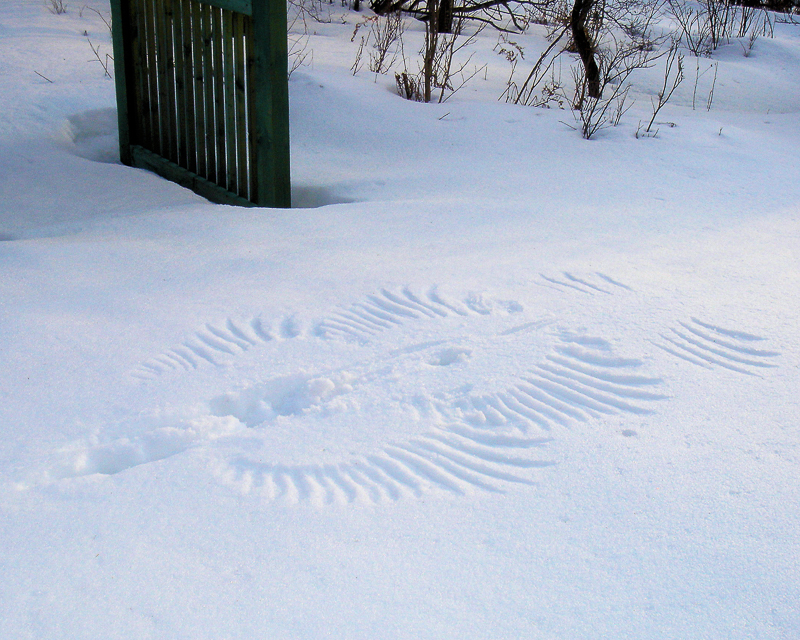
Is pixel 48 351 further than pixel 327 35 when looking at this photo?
No

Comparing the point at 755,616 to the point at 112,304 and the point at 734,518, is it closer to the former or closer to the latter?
the point at 734,518

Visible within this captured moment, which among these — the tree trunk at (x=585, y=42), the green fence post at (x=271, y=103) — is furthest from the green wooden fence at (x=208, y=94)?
the tree trunk at (x=585, y=42)

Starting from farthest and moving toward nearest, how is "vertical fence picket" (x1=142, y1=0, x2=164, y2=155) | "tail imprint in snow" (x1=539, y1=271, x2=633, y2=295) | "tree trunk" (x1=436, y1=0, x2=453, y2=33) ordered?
"tree trunk" (x1=436, y1=0, x2=453, y2=33)
"vertical fence picket" (x1=142, y1=0, x2=164, y2=155)
"tail imprint in snow" (x1=539, y1=271, x2=633, y2=295)

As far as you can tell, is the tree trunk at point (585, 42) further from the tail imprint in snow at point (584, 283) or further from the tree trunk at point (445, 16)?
the tail imprint in snow at point (584, 283)

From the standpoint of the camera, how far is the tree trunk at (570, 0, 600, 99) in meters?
6.50

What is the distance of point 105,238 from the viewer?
11.9 feet

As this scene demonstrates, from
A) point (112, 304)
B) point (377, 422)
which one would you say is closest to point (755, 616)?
point (377, 422)

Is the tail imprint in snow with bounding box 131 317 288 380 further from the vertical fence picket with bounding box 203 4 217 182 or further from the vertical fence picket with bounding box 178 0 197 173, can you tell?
the vertical fence picket with bounding box 178 0 197 173

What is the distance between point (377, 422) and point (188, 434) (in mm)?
502

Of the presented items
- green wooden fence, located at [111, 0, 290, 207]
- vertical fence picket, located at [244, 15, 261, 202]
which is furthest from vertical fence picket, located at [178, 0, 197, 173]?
vertical fence picket, located at [244, 15, 261, 202]

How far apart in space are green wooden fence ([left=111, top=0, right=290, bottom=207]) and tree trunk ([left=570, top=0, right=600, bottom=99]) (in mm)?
3221

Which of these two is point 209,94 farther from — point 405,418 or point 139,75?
point 405,418

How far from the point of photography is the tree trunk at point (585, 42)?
256 inches

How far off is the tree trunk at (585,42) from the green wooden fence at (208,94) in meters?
3.22
